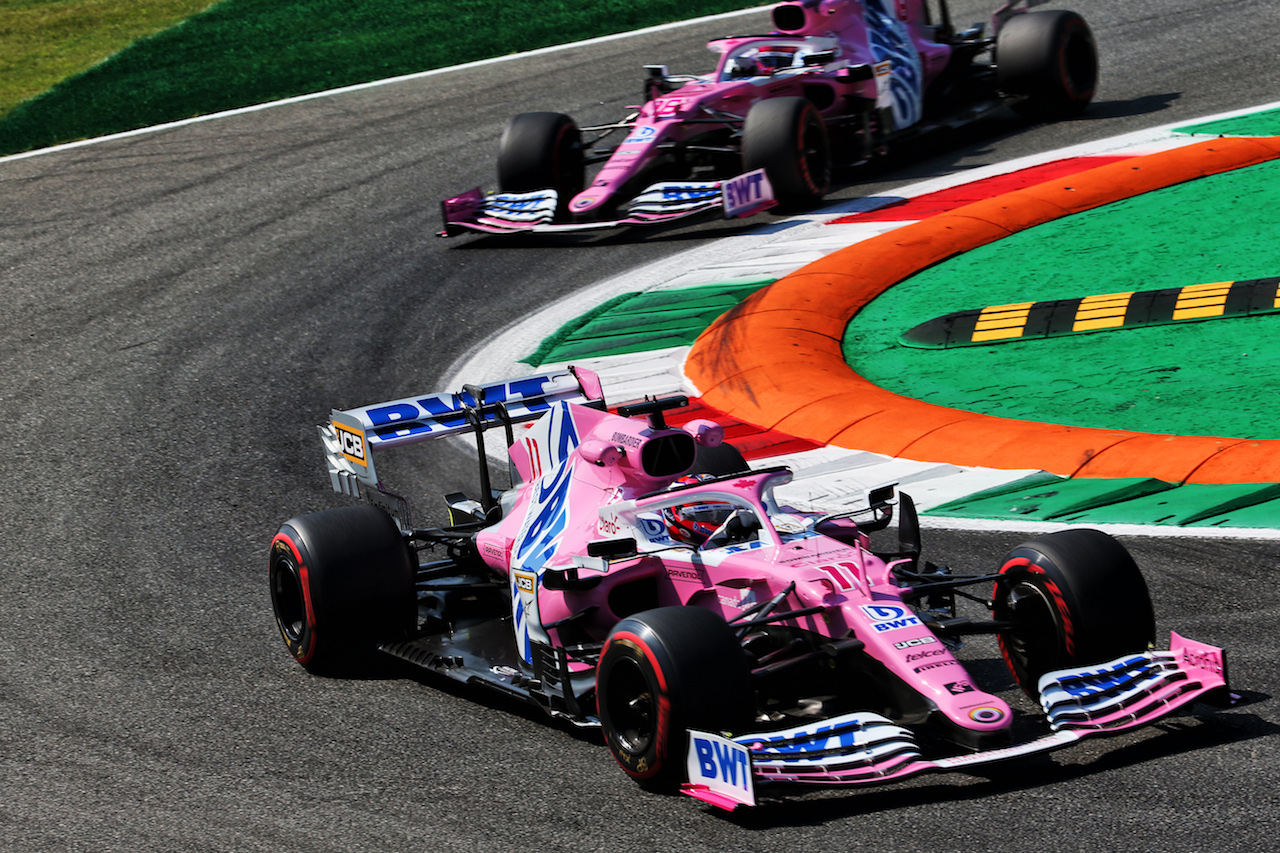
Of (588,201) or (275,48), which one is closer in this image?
(588,201)

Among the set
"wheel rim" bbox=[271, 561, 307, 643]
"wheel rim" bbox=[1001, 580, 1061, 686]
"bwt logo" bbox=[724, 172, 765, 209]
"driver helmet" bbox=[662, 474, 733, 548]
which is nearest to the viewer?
"wheel rim" bbox=[1001, 580, 1061, 686]

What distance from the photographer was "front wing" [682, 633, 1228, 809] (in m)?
5.59

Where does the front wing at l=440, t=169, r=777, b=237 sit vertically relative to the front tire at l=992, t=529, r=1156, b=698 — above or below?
above

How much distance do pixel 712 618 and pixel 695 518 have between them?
45.0 inches

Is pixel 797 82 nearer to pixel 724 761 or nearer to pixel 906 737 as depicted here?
pixel 906 737

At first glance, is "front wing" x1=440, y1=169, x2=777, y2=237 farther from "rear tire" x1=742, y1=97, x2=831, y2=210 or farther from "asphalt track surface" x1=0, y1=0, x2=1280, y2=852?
"asphalt track surface" x1=0, y1=0, x2=1280, y2=852

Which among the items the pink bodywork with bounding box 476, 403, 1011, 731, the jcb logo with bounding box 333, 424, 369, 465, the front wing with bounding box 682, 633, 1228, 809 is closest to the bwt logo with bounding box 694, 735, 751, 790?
the front wing with bounding box 682, 633, 1228, 809

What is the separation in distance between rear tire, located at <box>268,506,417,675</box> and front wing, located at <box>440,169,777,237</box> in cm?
770

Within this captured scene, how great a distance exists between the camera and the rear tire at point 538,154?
16.3 metres

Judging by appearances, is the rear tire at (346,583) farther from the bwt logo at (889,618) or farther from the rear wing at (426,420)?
the bwt logo at (889,618)

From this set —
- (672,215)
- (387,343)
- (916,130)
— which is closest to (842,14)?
(916,130)

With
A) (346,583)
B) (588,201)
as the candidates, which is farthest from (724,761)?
(588,201)

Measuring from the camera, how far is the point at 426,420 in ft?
28.2

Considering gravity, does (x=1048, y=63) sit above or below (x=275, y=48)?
below
